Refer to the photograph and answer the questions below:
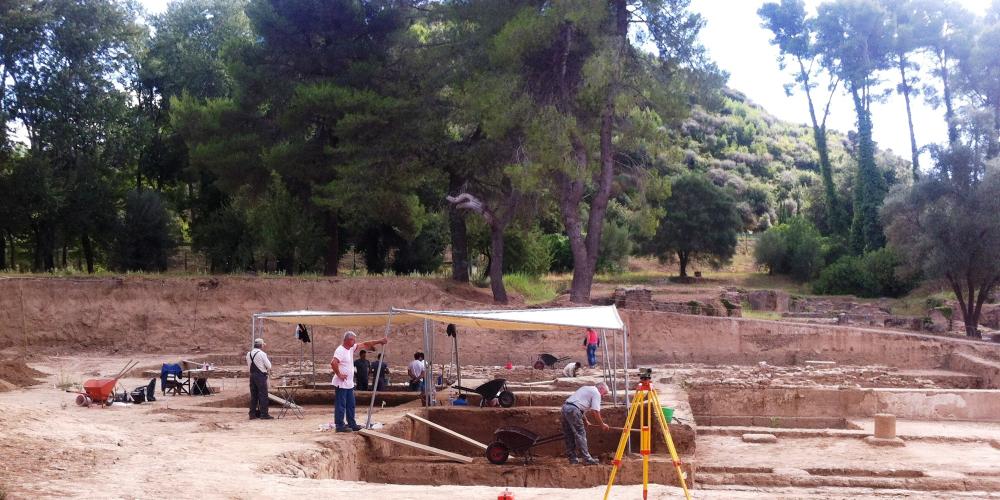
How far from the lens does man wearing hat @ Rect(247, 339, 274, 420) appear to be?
50.3 ft

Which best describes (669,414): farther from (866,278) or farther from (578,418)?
(866,278)

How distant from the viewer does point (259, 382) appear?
609 inches

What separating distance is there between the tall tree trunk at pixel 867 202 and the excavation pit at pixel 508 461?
3623 centimetres

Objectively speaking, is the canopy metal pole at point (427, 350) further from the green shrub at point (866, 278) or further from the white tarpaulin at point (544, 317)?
the green shrub at point (866, 278)

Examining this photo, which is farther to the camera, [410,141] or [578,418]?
[410,141]

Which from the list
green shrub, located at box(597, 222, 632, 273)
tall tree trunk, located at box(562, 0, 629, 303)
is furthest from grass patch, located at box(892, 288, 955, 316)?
tall tree trunk, located at box(562, 0, 629, 303)

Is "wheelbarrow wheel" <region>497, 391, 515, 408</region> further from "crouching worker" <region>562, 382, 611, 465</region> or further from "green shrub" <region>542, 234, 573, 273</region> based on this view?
"green shrub" <region>542, 234, 573, 273</region>

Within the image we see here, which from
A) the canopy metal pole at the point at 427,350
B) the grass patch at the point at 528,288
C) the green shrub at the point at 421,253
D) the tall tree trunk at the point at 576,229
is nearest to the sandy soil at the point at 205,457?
the canopy metal pole at the point at 427,350

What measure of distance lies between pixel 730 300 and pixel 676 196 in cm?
1212

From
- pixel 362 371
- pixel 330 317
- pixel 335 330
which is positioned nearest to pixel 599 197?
pixel 335 330

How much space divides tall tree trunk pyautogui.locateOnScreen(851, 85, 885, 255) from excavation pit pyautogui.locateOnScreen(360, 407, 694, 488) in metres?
36.2

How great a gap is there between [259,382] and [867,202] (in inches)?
1633

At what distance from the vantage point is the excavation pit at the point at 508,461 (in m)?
13.2

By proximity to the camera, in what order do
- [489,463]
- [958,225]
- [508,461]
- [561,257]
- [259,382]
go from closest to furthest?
[489,463], [508,461], [259,382], [958,225], [561,257]
